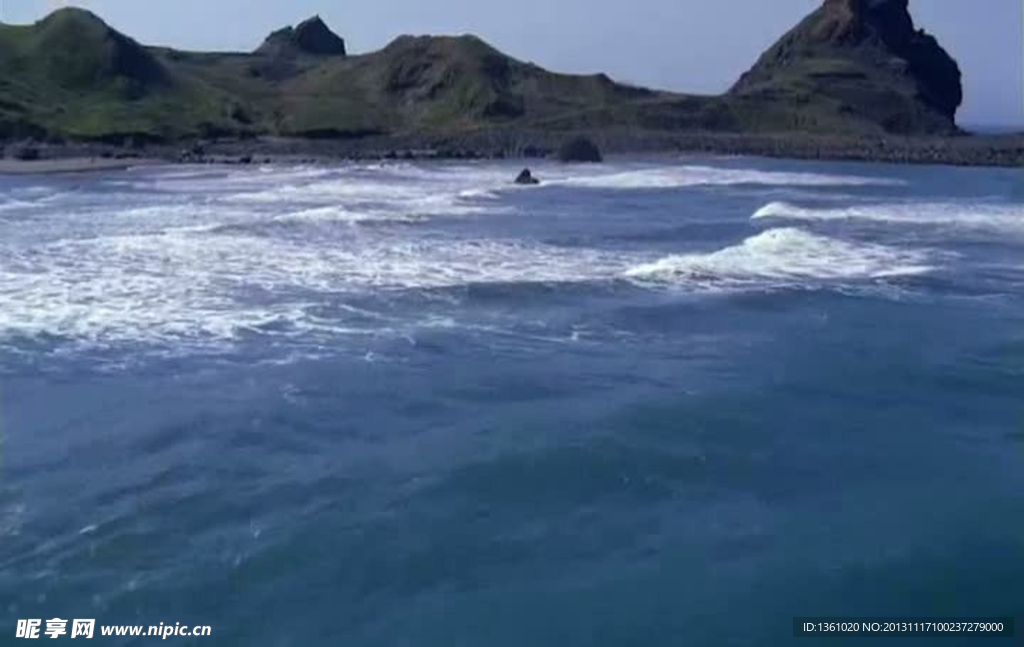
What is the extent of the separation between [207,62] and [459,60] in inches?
914

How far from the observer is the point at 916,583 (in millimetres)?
9539

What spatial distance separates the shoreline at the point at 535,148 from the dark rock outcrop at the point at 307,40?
4057cm

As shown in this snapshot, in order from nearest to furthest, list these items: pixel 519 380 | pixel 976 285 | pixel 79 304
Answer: pixel 519 380
pixel 79 304
pixel 976 285

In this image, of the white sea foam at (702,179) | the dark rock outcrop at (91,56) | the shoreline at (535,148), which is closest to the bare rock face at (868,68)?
the shoreline at (535,148)

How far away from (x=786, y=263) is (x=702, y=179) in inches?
910

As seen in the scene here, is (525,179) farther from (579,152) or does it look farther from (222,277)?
(222,277)

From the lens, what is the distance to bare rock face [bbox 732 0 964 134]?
7450 cm

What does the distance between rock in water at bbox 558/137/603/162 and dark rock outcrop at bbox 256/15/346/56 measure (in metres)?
49.1

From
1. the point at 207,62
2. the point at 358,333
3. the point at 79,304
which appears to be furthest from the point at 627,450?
the point at 207,62

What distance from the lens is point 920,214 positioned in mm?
34062

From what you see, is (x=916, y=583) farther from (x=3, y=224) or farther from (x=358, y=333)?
(x=3, y=224)

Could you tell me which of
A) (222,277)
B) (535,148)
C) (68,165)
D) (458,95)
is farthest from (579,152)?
(222,277)

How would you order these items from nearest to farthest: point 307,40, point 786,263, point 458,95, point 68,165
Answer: point 786,263 < point 68,165 < point 458,95 < point 307,40

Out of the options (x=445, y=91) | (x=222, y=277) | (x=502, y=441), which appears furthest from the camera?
(x=445, y=91)
